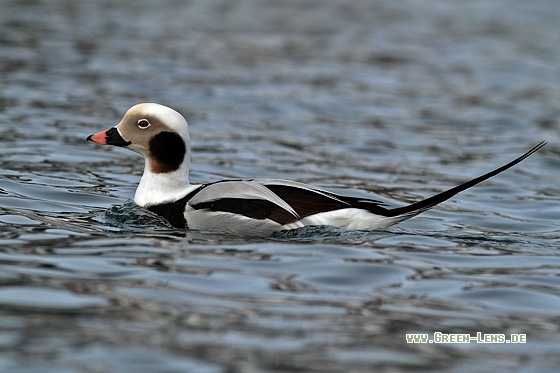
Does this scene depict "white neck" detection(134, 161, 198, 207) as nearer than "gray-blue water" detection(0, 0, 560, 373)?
No

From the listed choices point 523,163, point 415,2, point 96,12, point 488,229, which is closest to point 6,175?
point 488,229

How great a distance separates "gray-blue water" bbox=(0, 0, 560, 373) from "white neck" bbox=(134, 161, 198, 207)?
0.38ft

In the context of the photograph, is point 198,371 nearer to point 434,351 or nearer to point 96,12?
point 434,351

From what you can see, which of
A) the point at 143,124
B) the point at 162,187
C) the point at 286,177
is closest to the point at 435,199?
the point at 162,187

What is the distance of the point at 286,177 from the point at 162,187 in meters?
2.92

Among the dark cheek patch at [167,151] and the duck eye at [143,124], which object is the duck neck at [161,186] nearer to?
the dark cheek patch at [167,151]

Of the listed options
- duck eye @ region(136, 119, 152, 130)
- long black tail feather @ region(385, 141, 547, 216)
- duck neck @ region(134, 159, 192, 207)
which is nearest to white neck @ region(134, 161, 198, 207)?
duck neck @ region(134, 159, 192, 207)

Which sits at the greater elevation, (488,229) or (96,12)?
(96,12)

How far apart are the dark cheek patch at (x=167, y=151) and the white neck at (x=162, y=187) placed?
0.13ft

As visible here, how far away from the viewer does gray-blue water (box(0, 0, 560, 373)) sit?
4.27 m

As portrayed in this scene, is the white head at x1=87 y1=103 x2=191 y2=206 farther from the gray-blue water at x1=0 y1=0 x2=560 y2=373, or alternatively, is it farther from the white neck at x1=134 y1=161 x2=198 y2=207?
the gray-blue water at x1=0 y1=0 x2=560 y2=373

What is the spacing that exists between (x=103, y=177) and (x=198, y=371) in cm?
531

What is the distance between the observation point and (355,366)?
13.0 ft

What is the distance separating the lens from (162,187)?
675 cm
